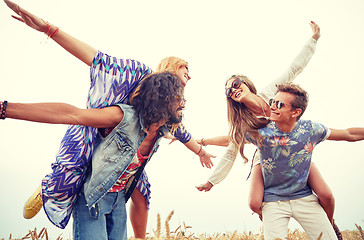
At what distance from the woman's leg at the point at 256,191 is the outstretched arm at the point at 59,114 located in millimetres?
2227

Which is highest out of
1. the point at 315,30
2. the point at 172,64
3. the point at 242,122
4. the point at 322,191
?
the point at 315,30

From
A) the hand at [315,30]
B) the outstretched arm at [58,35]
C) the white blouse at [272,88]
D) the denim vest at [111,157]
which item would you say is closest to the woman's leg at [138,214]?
the denim vest at [111,157]

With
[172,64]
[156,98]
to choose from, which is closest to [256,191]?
[172,64]

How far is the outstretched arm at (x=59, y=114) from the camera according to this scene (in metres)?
2.18

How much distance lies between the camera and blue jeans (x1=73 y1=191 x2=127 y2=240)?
9.34 feet

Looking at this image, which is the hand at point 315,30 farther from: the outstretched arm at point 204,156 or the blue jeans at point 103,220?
the blue jeans at point 103,220

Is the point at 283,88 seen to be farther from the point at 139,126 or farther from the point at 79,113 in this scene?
the point at 79,113

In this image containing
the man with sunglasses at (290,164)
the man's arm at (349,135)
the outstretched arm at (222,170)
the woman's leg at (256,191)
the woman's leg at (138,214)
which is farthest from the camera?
the outstretched arm at (222,170)

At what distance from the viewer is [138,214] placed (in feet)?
12.4

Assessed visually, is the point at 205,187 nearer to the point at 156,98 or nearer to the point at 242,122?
the point at 242,122

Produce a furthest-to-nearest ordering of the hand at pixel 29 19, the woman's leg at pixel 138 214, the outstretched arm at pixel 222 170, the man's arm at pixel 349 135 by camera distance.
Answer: the outstretched arm at pixel 222 170 < the man's arm at pixel 349 135 < the woman's leg at pixel 138 214 < the hand at pixel 29 19

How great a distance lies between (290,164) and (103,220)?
2358 millimetres

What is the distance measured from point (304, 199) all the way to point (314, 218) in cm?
24

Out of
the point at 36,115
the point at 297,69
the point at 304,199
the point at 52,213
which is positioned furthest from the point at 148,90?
the point at 297,69
